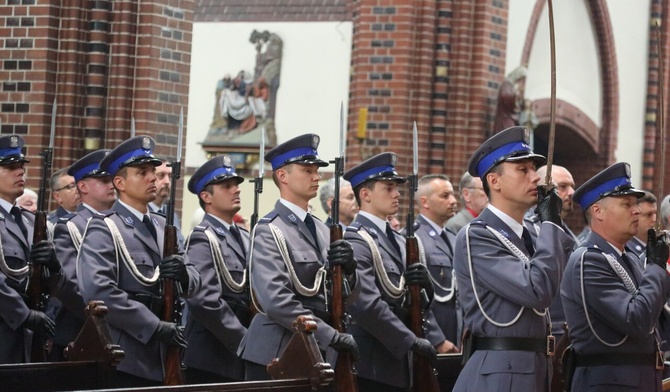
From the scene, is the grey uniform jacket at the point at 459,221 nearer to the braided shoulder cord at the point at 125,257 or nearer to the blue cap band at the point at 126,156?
the blue cap band at the point at 126,156

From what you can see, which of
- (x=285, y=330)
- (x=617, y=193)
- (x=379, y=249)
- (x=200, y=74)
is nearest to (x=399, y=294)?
(x=379, y=249)

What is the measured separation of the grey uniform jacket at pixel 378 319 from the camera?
8156mm

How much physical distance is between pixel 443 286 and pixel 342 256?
2.50m

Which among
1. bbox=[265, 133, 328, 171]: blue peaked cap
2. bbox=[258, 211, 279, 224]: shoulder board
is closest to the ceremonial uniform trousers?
bbox=[258, 211, 279, 224]: shoulder board

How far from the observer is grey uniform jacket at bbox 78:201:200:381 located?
7.56 meters

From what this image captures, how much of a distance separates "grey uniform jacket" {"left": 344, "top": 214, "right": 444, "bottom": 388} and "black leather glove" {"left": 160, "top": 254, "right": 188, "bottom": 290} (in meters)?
1.05

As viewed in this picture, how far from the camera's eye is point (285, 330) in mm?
7707

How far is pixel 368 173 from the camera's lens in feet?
29.2

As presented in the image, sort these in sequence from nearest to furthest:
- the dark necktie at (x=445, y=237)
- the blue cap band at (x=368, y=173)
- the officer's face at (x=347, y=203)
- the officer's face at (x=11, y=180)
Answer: the officer's face at (x=11, y=180), the blue cap band at (x=368, y=173), the dark necktie at (x=445, y=237), the officer's face at (x=347, y=203)

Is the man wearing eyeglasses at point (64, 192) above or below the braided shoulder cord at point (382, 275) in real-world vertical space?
above

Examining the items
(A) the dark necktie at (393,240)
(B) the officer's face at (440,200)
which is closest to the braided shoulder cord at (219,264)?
(A) the dark necktie at (393,240)

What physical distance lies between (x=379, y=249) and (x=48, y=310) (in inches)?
84.5

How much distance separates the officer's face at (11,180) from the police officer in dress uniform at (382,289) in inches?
76.1

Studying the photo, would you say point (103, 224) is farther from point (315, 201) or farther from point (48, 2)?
point (315, 201)
